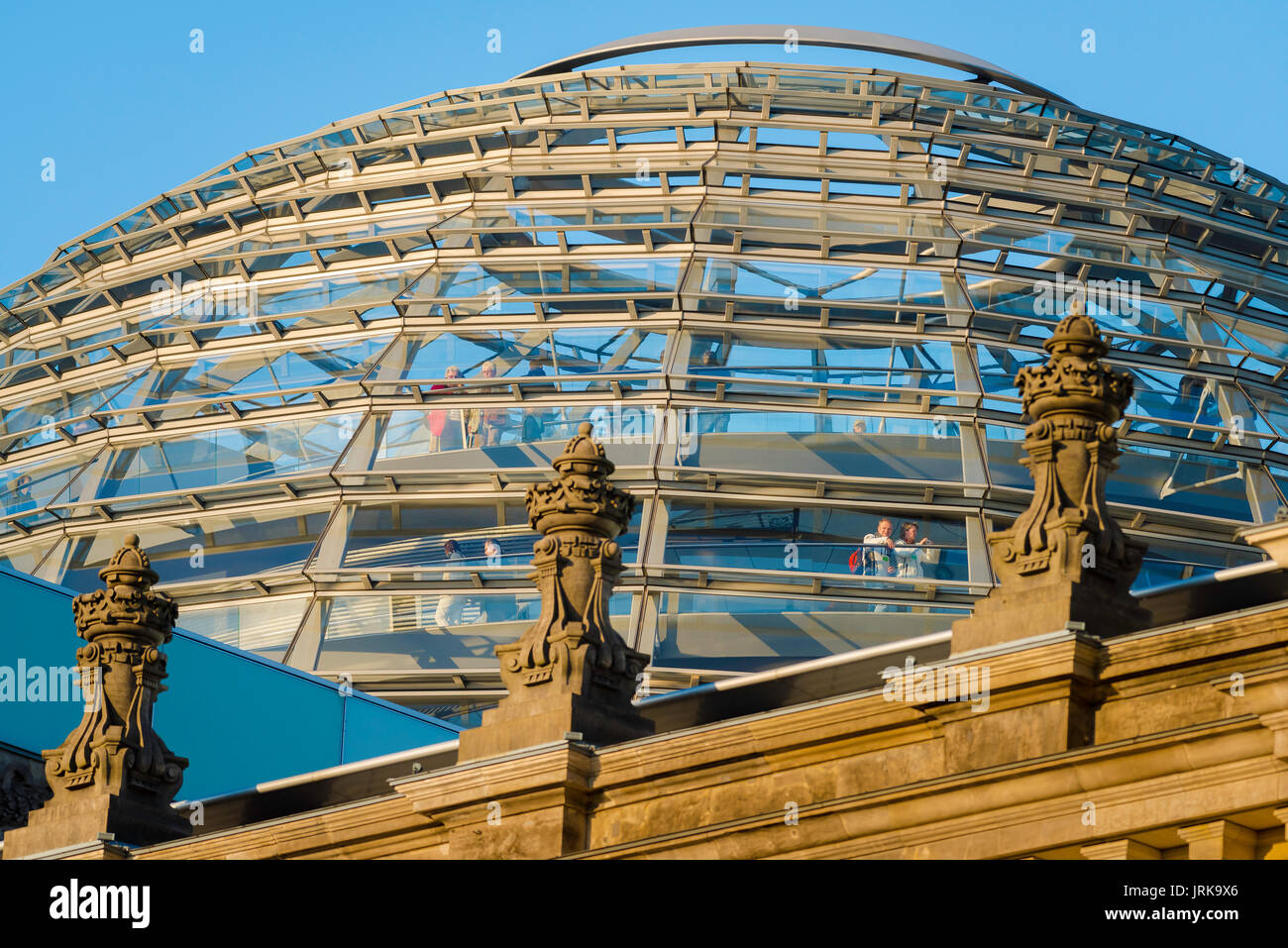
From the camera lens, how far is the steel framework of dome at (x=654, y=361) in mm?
40906

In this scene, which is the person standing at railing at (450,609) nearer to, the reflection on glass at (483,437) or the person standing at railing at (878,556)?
the reflection on glass at (483,437)

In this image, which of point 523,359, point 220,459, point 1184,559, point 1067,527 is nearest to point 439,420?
point 523,359

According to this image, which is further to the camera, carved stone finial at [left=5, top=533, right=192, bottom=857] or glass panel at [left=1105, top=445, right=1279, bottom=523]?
glass panel at [left=1105, top=445, right=1279, bottom=523]

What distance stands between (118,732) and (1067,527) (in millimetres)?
11562

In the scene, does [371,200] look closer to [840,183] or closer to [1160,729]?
[840,183]

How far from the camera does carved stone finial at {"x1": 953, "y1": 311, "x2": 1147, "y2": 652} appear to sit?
20.5m

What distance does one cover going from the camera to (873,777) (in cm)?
2161

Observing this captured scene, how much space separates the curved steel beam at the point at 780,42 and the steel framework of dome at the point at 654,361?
81cm

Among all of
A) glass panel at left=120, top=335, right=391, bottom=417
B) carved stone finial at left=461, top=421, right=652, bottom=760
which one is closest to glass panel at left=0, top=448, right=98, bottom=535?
glass panel at left=120, top=335, right=391, bottom=417

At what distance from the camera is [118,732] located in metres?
27.8

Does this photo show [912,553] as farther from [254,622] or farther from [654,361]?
[254,622]

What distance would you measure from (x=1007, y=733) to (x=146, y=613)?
36.4 feet

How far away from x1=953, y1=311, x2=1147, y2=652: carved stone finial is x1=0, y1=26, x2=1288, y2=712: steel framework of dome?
1730cm

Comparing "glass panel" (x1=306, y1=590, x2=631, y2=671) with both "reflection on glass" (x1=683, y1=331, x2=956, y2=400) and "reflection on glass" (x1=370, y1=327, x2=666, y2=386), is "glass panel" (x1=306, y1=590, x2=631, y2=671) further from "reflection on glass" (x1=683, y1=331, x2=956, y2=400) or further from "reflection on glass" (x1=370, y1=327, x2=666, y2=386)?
"reflection on glass" (x1=683, y1=331, x2=956, y2=400)
